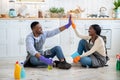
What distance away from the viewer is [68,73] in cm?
476

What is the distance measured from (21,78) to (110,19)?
3488mm

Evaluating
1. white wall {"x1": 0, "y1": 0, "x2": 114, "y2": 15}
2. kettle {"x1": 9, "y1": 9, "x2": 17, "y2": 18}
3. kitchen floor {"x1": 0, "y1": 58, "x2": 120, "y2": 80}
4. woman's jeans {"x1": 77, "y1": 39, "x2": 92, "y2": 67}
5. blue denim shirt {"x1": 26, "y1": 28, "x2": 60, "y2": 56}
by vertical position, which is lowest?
kitchen floor {"x1": 0, "y1": 58, "x2": 120, "y2": 80}

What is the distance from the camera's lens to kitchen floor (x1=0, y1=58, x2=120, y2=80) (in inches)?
173

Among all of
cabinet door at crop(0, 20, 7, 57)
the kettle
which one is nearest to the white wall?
the kettle

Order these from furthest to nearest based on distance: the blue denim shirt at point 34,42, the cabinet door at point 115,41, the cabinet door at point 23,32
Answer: the cabinet door at point 115,41 → the cabinet door at point 23,32 → the blue denim shirt at point 34,42

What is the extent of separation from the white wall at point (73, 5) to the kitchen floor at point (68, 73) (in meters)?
2.18

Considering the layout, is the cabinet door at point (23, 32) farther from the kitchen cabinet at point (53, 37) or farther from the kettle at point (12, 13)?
the kettle at point (12, 13)

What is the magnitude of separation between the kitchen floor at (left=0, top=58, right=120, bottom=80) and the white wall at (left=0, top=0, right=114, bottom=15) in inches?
85.7

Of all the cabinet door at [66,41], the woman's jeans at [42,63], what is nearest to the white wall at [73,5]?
the cabinet door at [66,41]

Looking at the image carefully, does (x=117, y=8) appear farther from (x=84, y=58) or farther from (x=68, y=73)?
(x=68, y=73)

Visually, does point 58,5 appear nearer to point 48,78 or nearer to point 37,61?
point 37,61

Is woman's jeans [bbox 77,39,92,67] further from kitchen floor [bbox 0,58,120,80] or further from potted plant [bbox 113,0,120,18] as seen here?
potted plant [bbox 113,0,120,18]

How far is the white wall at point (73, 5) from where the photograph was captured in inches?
277

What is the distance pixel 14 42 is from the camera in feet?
21.6
